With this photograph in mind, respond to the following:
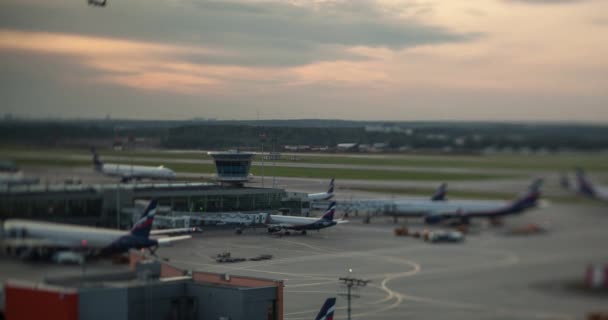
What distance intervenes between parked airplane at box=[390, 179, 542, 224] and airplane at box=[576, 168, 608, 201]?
52 cm

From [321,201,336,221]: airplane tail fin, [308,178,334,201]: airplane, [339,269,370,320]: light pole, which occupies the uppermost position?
[308,178,334,201]: airplane

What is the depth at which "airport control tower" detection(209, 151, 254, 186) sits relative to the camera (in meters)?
15.4

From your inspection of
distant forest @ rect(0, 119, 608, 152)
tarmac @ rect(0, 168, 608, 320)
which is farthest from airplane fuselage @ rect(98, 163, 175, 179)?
tarmac @ rect(0, 168, 608, 320)

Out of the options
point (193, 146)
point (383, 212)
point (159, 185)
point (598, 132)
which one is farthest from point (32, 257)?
point (598, 132)

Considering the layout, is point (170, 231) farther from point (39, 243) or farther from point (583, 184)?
point (583, 184)

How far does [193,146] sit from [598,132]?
8958 mm

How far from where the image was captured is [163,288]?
1338 centimetres

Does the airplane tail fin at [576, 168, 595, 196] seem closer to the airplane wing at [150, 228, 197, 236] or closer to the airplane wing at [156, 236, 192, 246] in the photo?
the airplane wing at [156, 236, 192, 246]

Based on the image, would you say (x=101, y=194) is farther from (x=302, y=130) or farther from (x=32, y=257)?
(x=302, y=130)

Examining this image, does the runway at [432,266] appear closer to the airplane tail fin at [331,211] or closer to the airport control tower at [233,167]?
the airplane tail fin at [331,211]

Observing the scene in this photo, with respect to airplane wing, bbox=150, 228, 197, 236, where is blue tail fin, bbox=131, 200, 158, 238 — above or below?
above

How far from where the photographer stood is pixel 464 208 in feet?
31.0

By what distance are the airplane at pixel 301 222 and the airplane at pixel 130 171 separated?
7.46 feet

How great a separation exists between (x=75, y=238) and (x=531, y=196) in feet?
24.8
